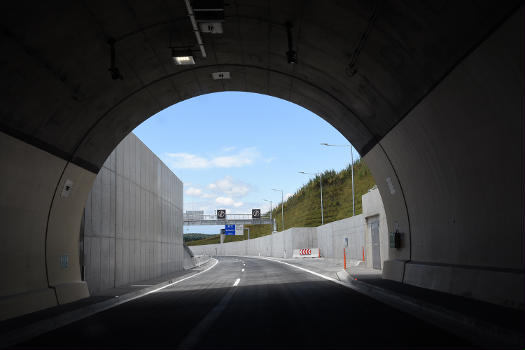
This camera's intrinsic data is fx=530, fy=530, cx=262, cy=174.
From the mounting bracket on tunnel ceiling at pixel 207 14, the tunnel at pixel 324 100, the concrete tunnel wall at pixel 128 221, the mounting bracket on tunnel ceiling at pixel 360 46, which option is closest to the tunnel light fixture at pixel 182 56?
the tunnel at pixel 324 100

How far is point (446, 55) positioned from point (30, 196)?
986 cm

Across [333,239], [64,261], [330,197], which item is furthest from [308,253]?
[64,261]

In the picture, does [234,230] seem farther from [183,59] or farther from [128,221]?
[183,59]

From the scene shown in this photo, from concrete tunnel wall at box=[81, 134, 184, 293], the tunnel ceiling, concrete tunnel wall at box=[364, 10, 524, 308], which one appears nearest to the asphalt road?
concrete tunnel wall at box=[364, 10, 524, 308]

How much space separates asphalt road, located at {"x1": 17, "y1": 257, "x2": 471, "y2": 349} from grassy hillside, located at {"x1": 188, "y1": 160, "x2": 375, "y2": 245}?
64.1 m

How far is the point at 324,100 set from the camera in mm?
17453

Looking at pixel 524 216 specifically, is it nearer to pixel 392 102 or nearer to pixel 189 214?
pixel 392 102

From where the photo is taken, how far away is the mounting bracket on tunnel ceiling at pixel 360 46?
34.3 ft

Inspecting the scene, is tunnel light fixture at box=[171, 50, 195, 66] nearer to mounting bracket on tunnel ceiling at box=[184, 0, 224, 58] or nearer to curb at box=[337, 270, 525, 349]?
mounting bracket on tunnel ceiling at box=[184, 0, 224, 58]

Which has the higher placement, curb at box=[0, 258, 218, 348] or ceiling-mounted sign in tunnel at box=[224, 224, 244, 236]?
ceiling-mounted sign in tunnel at box=[224, 224, 244, 236]

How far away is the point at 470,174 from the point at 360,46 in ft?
12.4

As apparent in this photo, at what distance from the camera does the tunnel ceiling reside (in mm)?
9461

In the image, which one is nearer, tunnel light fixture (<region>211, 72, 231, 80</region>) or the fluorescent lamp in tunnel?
the fluorescent lamp in tunnel

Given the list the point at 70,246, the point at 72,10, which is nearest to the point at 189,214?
the point at 70,246
